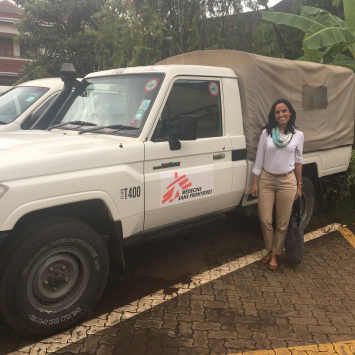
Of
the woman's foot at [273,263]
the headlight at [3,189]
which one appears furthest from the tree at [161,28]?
the headlight at [3,189]

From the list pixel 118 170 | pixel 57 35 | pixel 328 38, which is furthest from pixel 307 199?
pixel 57 35

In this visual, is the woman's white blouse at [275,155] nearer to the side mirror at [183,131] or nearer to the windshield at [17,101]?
the side mirror at [183,131]

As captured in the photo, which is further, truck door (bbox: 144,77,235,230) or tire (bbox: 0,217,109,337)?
truck door (bbox: 144,77,235,230)

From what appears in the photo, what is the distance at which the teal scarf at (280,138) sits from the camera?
4301mm

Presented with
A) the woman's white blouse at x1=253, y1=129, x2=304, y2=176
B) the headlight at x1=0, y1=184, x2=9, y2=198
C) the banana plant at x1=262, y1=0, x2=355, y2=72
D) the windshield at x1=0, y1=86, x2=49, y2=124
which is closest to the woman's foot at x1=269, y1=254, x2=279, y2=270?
the woman's white blouse at x1=253, y1=129, x2=304, y2=176

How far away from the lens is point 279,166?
4.36 metres

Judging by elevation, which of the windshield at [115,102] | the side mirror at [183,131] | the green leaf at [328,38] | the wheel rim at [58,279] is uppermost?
the green leaf at [328,38]

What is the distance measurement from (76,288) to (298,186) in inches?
109

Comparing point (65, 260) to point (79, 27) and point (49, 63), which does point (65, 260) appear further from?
point (79, 27)

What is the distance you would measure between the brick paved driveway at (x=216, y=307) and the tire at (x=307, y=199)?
1.62ft

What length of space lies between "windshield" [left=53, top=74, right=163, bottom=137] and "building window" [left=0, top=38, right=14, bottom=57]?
27.0m

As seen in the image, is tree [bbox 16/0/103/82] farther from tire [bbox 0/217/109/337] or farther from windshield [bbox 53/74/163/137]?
tire [bbox 0/217/109/337]

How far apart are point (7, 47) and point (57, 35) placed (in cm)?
1146

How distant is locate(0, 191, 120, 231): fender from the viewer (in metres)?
A: 2.73
